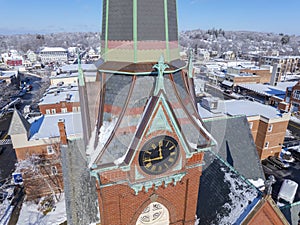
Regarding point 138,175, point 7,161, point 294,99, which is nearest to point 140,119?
point 138,175

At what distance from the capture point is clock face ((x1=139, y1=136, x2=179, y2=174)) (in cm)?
813

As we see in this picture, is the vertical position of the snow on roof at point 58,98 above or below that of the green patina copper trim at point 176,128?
below

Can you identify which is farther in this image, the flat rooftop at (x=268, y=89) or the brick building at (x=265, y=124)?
the flat rooftop at (x=268, y=89)

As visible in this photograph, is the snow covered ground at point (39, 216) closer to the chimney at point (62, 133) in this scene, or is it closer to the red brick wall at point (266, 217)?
the chimney at point (62, 133)

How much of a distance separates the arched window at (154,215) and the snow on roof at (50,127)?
17.3 m

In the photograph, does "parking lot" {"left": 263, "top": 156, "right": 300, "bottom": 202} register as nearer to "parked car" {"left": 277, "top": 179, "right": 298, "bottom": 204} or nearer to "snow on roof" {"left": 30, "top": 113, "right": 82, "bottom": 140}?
"parked car" {"left": 277, "top": 179, "right": 298, "bottom": 204}

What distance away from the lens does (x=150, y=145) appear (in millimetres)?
8117

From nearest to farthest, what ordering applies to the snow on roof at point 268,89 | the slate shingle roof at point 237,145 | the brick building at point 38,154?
the slate shingle roof at point 237,145
the brick building at point 38,154
the snow on roof at point 268,89

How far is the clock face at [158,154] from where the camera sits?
8133mm

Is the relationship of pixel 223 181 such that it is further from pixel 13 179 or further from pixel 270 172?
pixel 13 179

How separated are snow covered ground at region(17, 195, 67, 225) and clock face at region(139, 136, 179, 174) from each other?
20.6 meters

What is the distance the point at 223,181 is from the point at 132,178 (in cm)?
706

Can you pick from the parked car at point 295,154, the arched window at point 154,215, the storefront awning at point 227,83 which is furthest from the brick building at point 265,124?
the storefront awning at point 227,83

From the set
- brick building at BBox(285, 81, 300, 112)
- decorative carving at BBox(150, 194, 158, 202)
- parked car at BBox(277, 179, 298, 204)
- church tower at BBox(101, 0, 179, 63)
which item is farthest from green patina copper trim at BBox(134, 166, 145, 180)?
brick building at BBox(285, 81, 300, 112)
